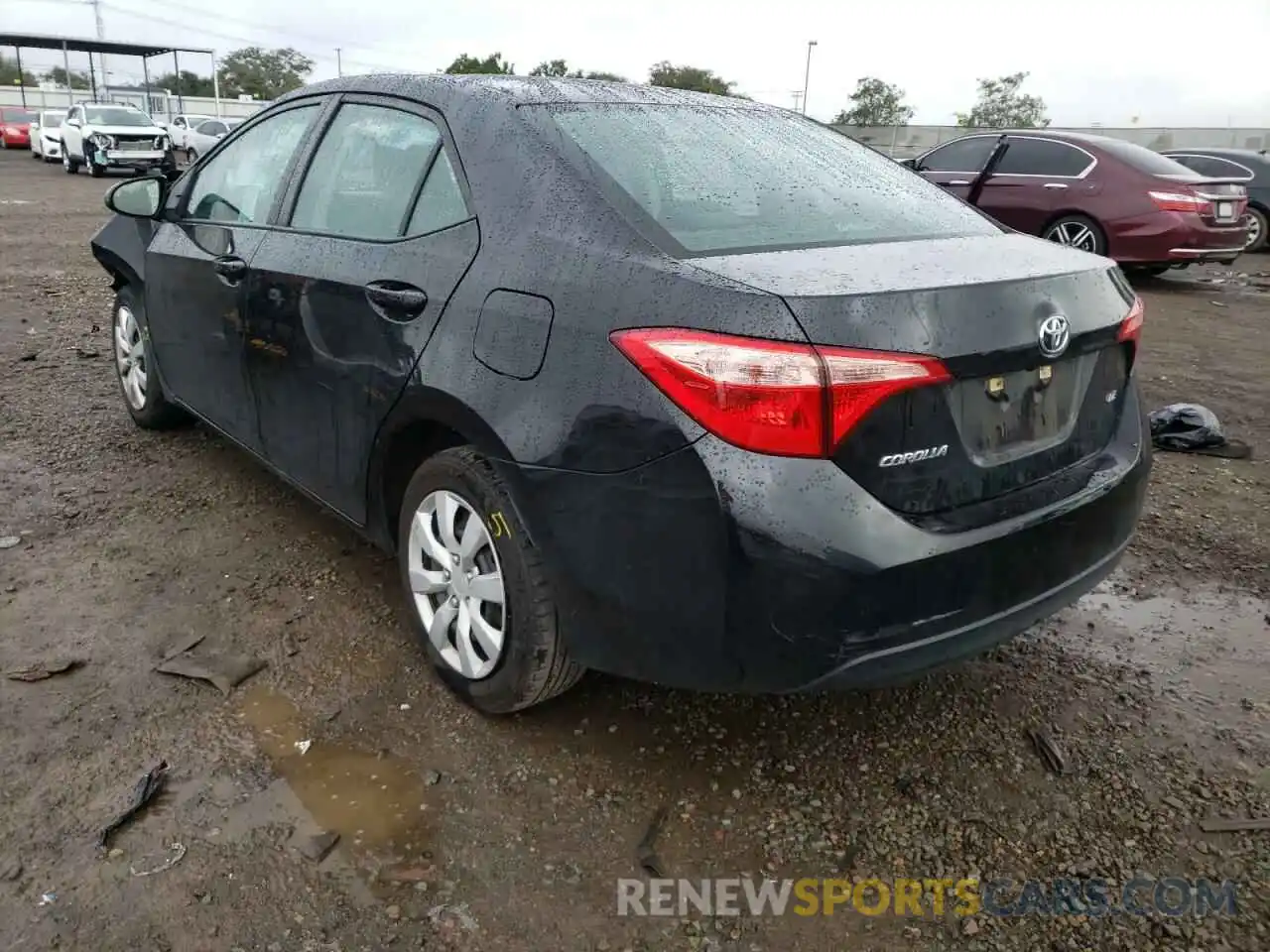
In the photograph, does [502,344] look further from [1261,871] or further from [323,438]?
[1261,871]

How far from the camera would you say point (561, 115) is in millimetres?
2596

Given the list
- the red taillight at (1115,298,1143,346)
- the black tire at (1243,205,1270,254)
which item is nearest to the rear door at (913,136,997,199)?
the black tire at (1243,205,1270,254)

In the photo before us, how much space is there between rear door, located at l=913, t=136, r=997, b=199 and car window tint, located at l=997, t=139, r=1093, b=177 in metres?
0.40

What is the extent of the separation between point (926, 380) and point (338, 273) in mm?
1721

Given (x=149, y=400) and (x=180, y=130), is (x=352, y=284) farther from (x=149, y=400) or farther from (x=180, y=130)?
(x=180, y=130)

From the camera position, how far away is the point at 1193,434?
5066mm

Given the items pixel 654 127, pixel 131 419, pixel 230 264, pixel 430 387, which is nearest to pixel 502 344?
pixel 430 387

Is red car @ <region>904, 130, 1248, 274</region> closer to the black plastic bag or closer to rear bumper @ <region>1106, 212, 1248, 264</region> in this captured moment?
rear bumper @ <region>1106, 212, 1248, 264</region>

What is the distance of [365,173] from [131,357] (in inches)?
93.9

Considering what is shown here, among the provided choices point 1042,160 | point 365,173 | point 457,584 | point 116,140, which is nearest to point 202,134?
point 116,140

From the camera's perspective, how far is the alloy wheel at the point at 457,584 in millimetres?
2516

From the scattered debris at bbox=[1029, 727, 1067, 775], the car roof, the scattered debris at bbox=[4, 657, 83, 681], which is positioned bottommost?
the scattered debris at bbox=[4, 657, 83, 681]

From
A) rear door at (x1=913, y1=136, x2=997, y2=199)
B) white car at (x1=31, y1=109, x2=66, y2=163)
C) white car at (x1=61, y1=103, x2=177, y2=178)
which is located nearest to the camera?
rear door at (x1=913, y1=136, x2=997, y2=199)

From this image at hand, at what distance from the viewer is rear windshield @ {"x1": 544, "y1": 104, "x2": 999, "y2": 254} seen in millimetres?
2359
